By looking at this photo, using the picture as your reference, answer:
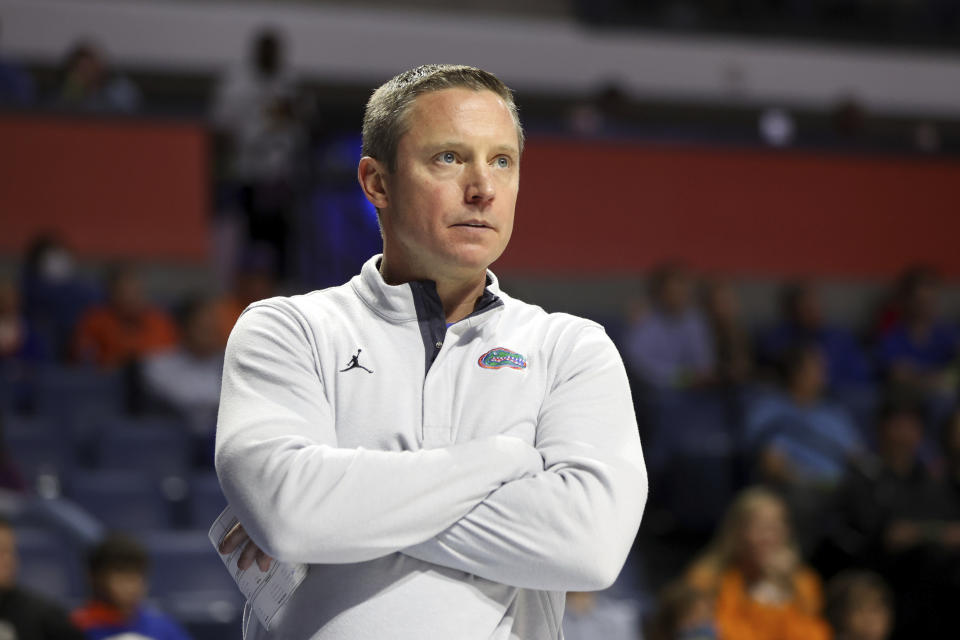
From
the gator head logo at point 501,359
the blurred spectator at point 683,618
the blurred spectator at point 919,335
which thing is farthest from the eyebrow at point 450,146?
the blurred spectator at point 919,335

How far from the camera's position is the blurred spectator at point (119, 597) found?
474 cm

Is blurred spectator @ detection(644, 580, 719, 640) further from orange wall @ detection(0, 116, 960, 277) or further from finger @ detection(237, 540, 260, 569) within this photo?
orange wall @ detection(0, 116, 960, 277)

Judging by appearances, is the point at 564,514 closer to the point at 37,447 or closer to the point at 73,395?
the point at 37,447

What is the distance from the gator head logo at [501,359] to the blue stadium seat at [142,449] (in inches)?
194

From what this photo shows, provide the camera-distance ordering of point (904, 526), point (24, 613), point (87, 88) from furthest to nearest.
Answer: point (87, 88) < point (904, 526) < point (24, 613)

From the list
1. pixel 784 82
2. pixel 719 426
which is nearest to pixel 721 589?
pixel 719 426

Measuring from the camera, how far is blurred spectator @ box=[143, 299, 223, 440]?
6.96m

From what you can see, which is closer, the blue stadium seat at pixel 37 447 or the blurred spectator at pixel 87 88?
the blue stadium seat at pixel 37 447

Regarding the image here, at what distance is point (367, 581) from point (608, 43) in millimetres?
11502

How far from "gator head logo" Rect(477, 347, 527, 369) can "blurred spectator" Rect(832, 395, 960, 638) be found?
4.87 meters

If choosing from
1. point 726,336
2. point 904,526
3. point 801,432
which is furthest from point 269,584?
point 726,336

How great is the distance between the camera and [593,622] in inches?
217

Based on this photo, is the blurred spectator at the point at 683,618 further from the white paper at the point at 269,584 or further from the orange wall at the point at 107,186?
the orange wall at the point at 107,186

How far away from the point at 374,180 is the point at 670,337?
631 cm
